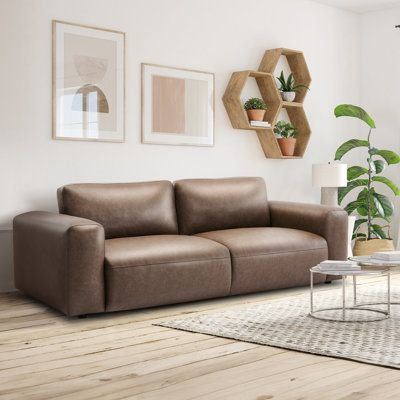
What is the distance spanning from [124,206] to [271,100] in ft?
6.85

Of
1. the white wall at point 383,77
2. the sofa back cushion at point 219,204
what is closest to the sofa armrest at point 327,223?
Answer: the sofa back cushion at point 219,204

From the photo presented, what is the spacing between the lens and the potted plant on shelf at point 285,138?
6359mm

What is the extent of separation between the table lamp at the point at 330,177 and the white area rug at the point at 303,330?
168 cm

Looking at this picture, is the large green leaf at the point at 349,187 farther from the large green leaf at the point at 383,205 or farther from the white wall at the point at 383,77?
the white wall at the point at 383,77

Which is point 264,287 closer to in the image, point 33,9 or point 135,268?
point 135,268

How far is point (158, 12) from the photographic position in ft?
18.3

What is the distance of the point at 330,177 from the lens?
606 cm

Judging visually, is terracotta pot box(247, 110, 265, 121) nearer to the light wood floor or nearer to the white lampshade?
the white lampshade

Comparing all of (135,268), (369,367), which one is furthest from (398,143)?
(369,367)

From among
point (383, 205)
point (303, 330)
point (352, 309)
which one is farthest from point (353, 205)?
point (303, 330)

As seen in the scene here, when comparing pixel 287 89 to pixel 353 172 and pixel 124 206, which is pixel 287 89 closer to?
pixel 353 172

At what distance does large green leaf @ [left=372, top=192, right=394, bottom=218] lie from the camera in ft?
21.2

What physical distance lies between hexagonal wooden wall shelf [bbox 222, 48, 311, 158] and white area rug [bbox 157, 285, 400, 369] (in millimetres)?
2005

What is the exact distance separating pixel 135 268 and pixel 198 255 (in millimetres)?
472
